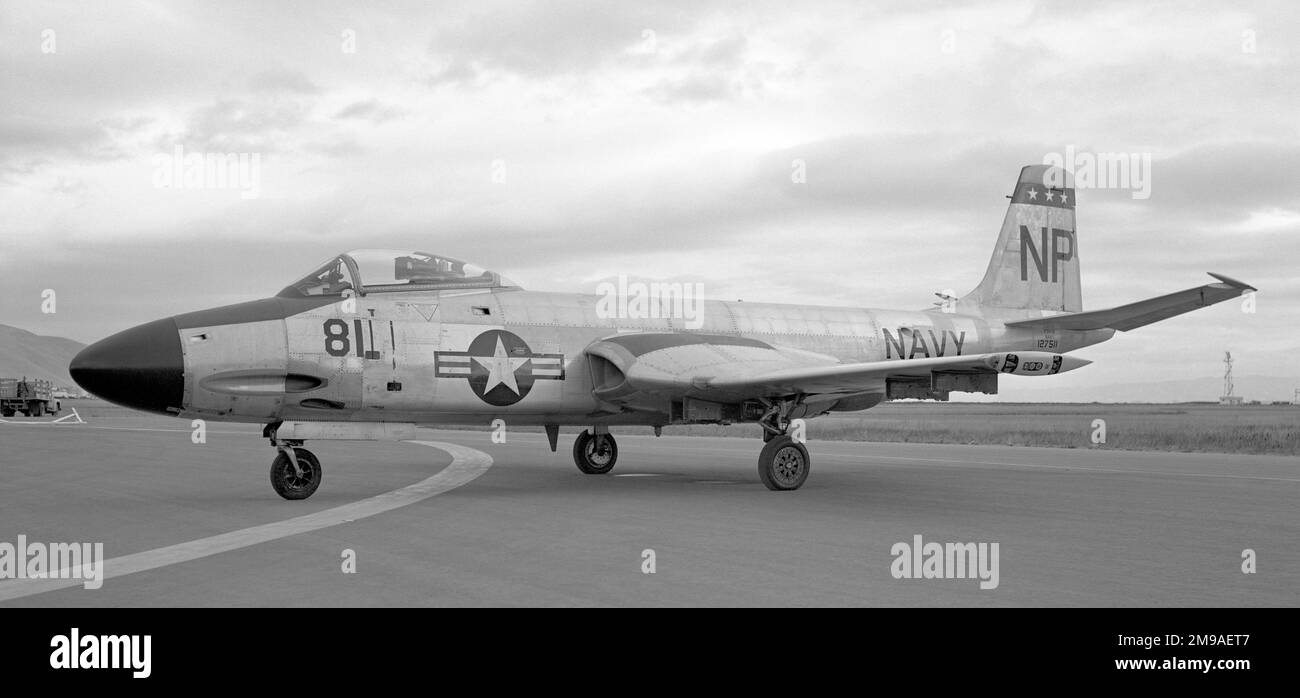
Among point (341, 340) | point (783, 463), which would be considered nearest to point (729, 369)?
point (783, 463)

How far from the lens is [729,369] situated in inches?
547

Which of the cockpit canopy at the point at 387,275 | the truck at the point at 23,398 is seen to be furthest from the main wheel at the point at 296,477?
the truck at the point at 23,398

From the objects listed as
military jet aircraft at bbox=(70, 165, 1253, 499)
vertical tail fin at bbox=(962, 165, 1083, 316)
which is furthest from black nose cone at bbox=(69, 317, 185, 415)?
vertical tail fin at bbox=(962, 165, 1083, 316)

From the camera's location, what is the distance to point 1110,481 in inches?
612

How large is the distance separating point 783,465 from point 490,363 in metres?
4.47

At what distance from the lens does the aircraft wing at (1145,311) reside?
1424 centimetres

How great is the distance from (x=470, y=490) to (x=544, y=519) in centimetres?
379

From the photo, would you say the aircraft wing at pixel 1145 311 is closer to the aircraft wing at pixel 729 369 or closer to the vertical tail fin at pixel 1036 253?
the vertical tail fin at pixel 1036 253

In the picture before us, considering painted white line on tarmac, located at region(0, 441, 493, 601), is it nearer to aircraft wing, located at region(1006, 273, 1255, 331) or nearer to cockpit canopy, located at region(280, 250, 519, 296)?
cockpit canopy, located at region(280, 250, 519, 296)

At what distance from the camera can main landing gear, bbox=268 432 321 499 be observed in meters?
12.2

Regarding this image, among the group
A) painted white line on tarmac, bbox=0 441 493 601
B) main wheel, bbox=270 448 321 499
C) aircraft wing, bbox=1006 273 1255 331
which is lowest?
painted white line on tarmac, bbox=0 441 493 601

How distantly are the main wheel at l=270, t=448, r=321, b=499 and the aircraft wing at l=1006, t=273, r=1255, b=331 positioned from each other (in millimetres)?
12335

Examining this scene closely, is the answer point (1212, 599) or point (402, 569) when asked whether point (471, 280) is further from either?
point (1212, 599)
